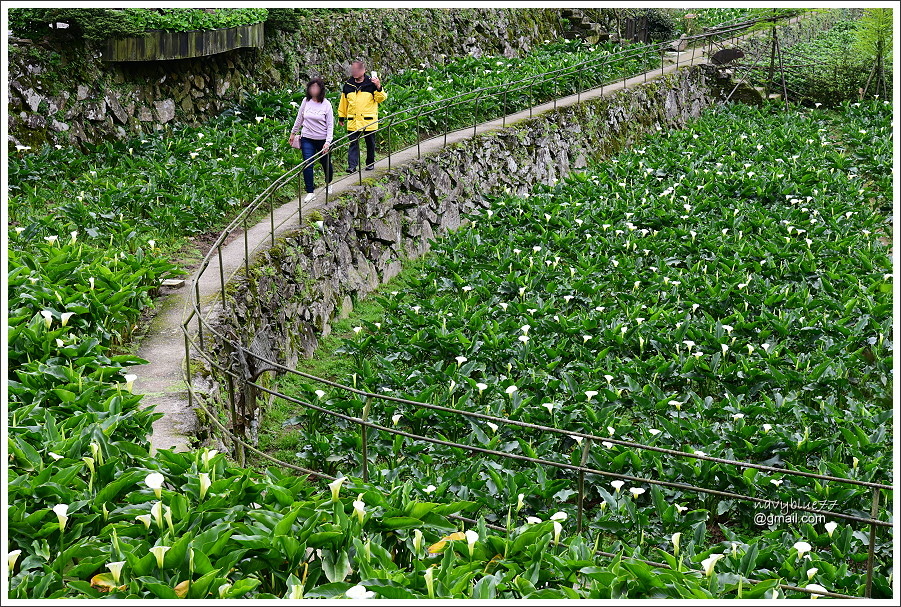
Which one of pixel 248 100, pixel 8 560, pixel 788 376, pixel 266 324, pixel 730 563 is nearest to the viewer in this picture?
pixel 8 560

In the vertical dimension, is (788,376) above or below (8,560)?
below

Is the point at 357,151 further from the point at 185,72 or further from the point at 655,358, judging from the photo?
the point at 655,358

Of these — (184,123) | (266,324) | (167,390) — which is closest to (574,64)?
(184,123)

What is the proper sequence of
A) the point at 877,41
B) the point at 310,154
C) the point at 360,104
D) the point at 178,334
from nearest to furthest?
the point at 178,334
the point at 310,154
the point at 360,104
the point at 877,41

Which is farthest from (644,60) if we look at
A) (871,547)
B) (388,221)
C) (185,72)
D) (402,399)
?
(871,547)

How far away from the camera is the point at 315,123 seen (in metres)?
8.83

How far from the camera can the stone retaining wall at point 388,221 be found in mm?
7367

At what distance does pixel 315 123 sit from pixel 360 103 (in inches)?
45.1

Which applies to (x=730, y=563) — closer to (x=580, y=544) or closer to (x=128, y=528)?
(x=580, y=544)

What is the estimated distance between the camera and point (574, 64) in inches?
648

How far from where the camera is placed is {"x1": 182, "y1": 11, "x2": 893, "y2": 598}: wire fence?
4.14 meters

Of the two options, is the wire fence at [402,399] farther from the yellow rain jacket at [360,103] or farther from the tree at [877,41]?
the tree at [877,41]

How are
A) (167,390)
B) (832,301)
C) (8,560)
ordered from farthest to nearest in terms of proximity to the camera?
(832,301) < (167,390) < (8,560)

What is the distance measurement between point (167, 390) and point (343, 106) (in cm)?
530
